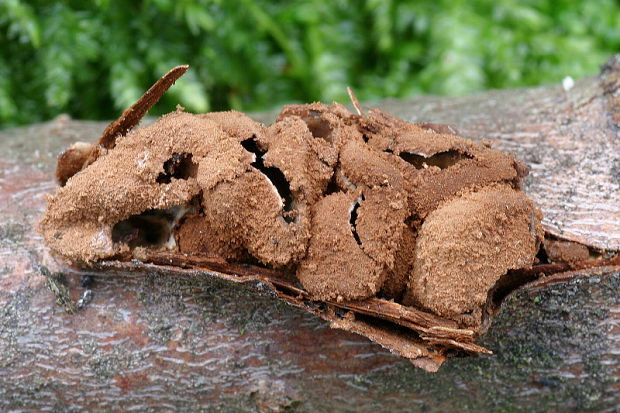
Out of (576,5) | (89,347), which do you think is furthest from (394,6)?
A: (89,347)

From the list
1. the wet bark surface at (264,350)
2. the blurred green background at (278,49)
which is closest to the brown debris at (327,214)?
the wet bark surface at (264,350)

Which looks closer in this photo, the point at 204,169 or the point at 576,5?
the point at 204,169

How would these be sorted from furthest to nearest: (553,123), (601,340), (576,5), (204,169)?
(576,5) → (553,123) → (601,340) → (204,169)

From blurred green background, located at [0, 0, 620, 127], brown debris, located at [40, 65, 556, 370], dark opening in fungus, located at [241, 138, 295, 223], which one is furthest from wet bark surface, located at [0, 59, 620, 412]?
blurred green background, located at [0, 0, 620, 127]

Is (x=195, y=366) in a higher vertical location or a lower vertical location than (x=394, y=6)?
lower

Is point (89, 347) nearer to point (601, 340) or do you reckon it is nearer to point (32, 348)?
point (32, 348)

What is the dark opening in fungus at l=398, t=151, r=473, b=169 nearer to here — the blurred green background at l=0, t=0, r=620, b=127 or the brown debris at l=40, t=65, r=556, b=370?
the brown debris at l=40, t=65, r=556, b=370

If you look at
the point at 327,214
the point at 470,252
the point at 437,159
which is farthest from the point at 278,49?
the point at 470,252
